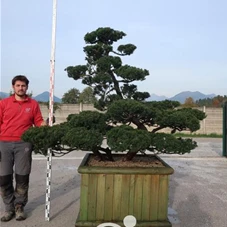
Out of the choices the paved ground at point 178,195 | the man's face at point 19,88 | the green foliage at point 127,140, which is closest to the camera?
the green foliage at point 127,140

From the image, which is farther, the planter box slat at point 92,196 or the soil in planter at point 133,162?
the soil in planter at point 133,162

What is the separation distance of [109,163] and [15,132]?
38.3 inches

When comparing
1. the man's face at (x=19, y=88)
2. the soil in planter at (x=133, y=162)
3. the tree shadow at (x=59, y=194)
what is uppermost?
the man's face at (x=19, y=88)

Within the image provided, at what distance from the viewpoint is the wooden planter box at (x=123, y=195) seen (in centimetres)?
235

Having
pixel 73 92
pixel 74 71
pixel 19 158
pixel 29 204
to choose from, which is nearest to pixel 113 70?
pixel 74 71

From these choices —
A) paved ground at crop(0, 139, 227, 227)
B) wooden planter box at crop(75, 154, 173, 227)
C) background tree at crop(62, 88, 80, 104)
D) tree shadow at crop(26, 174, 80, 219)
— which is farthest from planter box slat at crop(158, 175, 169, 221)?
background tree at crop(62, 88, 80, 104)

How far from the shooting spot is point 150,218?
2412mm

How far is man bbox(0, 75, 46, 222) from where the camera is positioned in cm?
298

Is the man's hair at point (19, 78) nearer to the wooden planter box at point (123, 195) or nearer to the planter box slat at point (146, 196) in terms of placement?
the wooden planter box at point (123, 195)

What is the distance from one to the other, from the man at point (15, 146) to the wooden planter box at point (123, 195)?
906 millimetres

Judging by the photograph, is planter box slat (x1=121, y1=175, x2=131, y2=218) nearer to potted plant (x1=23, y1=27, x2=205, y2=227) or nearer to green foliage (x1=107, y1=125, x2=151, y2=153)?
potted plant (x1=23, y1=27, x2=205, y2=227)

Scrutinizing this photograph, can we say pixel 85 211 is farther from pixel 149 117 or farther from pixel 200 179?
pixel 200 179

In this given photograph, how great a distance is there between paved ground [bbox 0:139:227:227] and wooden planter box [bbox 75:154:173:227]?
68 centimetres

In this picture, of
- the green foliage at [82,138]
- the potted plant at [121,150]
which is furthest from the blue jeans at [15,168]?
the green foliage at [82,138]
